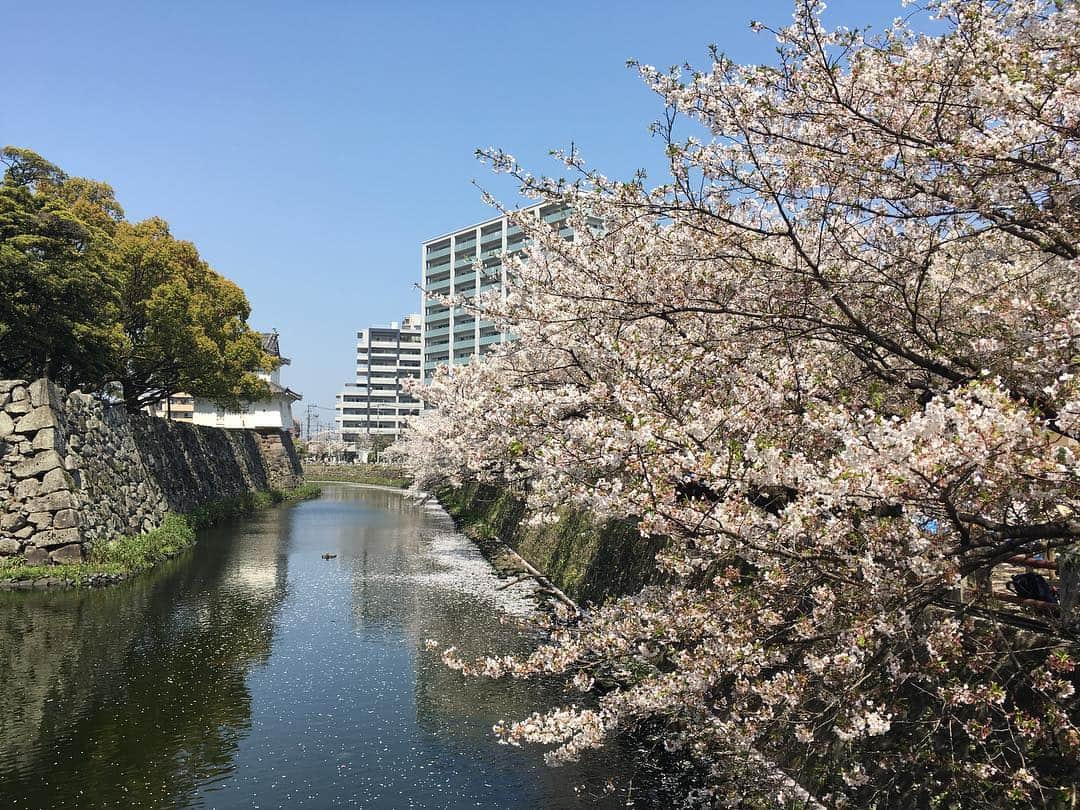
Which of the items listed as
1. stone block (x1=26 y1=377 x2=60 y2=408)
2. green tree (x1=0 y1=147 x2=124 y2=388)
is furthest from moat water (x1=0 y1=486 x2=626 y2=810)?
green tree (x1=0 y1=147 x2=124 y2=388)

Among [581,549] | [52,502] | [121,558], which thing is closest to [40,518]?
[52,502]

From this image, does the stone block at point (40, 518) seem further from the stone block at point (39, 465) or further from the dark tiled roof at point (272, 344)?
the dark tiled roof at point (272, 344)

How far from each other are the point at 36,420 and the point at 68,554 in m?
3.07

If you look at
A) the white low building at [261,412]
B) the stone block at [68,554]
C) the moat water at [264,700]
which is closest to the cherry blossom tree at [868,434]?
the moat water at [264,700]

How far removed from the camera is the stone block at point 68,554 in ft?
53.7

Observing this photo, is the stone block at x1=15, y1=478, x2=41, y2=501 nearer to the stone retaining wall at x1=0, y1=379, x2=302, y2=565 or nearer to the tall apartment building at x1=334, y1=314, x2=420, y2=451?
the stone retaining wall at x1=0, y1=379, x2=302, y2=565

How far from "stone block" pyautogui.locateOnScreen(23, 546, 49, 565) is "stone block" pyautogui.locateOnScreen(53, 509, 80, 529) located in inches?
22.3

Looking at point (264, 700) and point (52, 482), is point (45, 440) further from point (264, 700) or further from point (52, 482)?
point (264, 700)

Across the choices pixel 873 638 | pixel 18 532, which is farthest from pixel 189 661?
pixel 873 638

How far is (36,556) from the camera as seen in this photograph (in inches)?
639

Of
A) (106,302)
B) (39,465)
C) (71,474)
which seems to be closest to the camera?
(39,465)

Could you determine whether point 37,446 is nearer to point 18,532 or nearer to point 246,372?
point 18,532

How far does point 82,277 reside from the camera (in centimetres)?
2080

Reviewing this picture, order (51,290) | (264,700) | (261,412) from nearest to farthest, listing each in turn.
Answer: (264,700)
(51,290)
(261,412)
